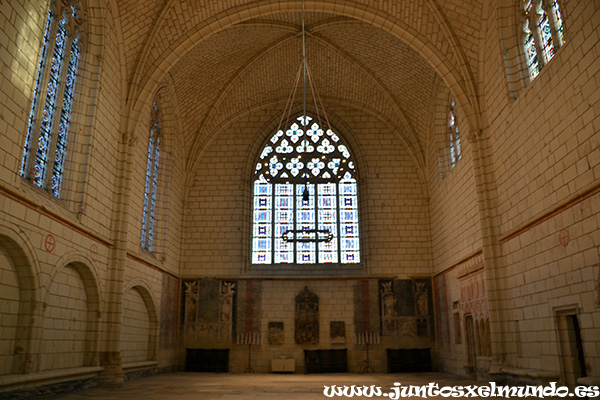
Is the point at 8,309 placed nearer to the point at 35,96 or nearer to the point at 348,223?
the point at 35,96

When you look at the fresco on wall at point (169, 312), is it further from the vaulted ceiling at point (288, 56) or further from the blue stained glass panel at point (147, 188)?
the vaulted ceiling at point (288, 56)

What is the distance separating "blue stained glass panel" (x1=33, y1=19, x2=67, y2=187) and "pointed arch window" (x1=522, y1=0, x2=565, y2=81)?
371 inches

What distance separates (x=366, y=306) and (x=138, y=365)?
296 inches

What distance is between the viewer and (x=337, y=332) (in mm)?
16578

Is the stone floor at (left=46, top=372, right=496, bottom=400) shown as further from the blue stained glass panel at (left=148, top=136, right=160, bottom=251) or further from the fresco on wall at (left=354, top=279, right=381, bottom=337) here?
the blue stained glass panel at (left=148, top=136, right=160, bottom=251)

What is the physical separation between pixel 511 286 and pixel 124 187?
9094mm

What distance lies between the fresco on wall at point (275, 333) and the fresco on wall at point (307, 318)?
0.51 metres

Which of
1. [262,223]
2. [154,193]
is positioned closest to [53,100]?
[154,193]

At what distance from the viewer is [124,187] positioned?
12.1 metres

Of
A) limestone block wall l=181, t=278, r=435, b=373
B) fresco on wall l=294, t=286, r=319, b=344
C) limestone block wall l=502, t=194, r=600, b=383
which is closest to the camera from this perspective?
limestone block wall l=502, t=194, r=600, b=383

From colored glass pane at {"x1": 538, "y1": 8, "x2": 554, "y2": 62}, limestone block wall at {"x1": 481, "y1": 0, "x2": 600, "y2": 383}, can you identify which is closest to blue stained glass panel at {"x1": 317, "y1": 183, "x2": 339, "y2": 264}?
limestone block wall at {"x1": 481, "y1": 0, "x2": 600, "y2": 383}

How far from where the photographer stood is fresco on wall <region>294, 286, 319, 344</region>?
16.5 meters

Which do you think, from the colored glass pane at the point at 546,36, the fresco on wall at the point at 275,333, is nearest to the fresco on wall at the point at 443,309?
the fresco on wall at the point at 275,333

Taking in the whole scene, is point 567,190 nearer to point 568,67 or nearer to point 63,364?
point 568,67
